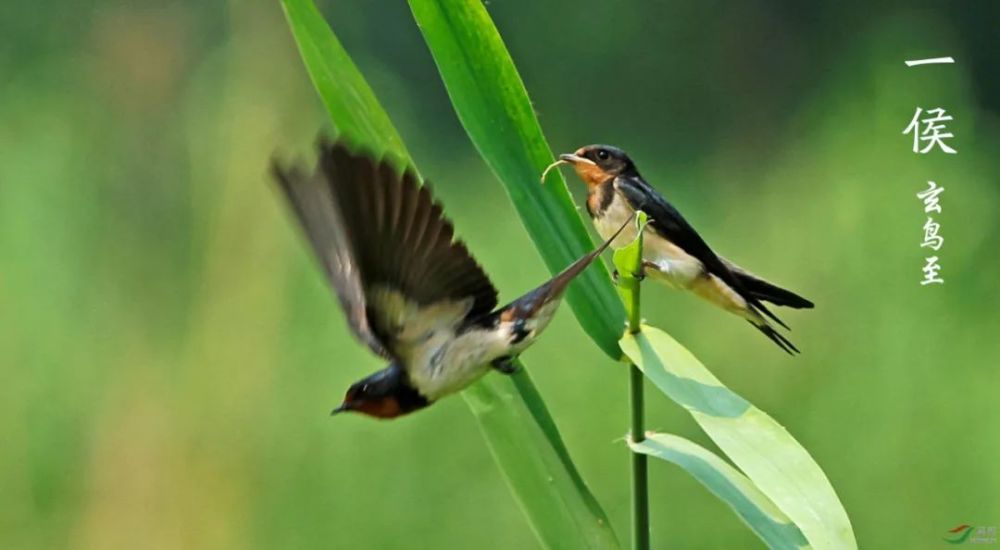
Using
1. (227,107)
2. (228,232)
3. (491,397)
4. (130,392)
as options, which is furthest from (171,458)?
(491,397)

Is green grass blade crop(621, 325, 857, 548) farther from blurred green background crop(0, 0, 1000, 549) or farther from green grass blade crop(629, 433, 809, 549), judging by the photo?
blurred green background crop(0, 0, 1000, 549)

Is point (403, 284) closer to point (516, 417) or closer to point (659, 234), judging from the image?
point (516, 417)

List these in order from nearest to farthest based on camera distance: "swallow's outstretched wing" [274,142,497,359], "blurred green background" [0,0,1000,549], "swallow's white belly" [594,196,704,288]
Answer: "swallow's outstretched wing" [274,142,497,359] → "swallow's white belly" [594,196,704,288] → "blurred green background" [0,0,1000,549]

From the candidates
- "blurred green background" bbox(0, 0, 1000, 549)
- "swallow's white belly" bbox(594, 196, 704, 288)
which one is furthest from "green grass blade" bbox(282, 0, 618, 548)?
"blurred green background" bbox(0, 0, 1000, 549)

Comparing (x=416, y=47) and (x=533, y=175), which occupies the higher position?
(x=416, y=47)

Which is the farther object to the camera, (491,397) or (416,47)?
(416,47)

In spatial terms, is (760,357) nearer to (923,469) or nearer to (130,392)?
(923,469)
